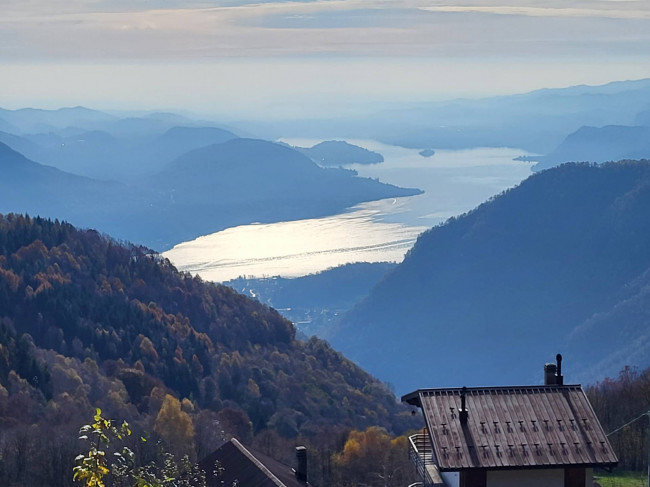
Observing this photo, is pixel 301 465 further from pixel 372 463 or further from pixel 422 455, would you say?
pixel 372 463

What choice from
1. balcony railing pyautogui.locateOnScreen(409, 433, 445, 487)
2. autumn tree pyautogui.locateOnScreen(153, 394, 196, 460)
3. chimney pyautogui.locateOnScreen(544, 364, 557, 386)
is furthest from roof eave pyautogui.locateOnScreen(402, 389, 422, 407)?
autumn tree pyautogui.locateOnScreen(153, 394, 196, 460)

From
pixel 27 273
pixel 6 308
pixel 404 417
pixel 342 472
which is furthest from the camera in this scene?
pixel 27 273

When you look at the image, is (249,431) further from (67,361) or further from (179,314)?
(179,314)

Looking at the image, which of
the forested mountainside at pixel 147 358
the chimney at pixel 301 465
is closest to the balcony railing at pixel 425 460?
the chimney at pixel 301 465

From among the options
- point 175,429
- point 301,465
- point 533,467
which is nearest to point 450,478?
point 533,467

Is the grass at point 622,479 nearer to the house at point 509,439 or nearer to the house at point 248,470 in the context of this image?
the house at point 248,470

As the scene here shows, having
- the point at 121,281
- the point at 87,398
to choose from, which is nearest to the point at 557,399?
the point at 87,398

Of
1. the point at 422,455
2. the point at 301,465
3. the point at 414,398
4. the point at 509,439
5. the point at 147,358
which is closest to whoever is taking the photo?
the point at 509,439
